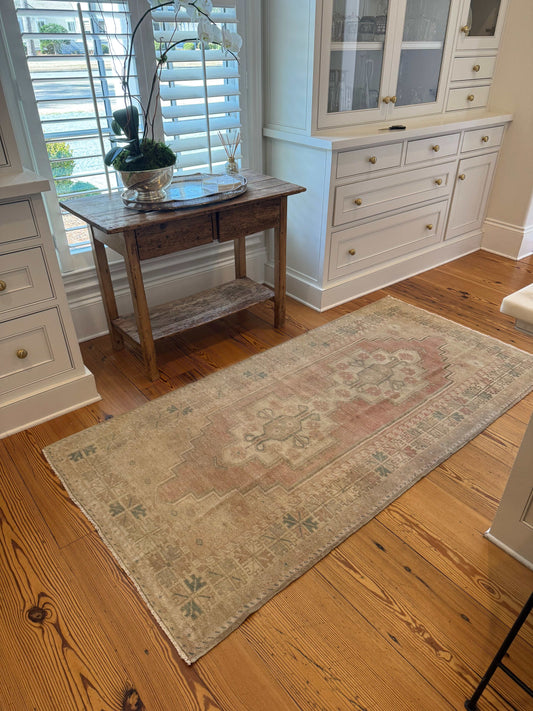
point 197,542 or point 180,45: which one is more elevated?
point 180,45

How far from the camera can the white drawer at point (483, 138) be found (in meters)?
3.04

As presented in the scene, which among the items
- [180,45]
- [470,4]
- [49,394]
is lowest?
[49,394]

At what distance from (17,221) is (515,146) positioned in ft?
9.91

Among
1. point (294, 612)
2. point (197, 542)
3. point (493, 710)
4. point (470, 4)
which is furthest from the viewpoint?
point (470, 4)

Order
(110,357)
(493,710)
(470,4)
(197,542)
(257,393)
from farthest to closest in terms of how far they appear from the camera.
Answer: (470,4), (110,357), (257,393), (197,542), (493,710)

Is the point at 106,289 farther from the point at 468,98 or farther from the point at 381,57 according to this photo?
the point at 468,98

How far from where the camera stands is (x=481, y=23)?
9.50ft

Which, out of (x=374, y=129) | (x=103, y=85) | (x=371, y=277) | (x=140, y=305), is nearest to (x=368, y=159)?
(x=374, y=129)

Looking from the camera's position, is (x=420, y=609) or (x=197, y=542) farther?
(x=197, y=542)

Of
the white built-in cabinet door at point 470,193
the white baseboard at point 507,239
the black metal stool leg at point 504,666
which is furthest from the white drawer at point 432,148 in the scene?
the black metal stool leg at point 504,666

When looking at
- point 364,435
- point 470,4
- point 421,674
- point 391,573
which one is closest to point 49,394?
point 364,435

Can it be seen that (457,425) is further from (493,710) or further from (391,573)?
(493,710)

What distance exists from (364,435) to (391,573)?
1.92 ft

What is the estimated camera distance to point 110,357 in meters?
2.42
